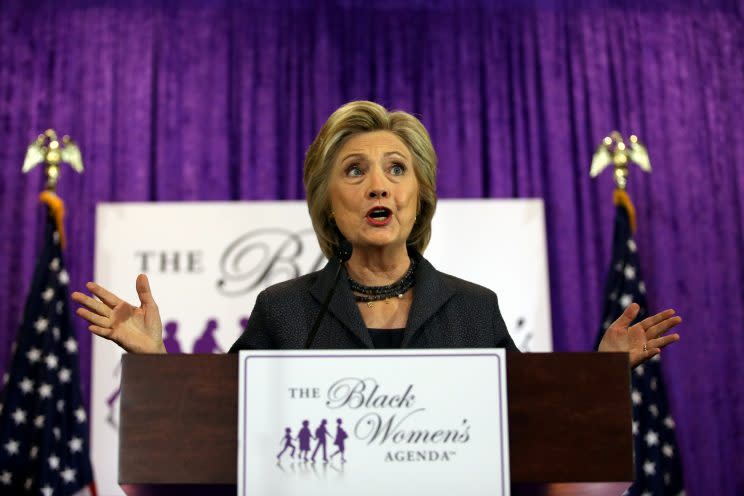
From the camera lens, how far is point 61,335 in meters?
3.92

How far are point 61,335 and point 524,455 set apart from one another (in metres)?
3.02

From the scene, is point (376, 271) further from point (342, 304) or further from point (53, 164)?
point (53, 164)

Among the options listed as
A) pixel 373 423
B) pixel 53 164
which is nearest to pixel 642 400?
pixel 53 164

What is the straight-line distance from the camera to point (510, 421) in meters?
1.36

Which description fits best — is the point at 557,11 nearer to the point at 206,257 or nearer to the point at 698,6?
the point at 698,6

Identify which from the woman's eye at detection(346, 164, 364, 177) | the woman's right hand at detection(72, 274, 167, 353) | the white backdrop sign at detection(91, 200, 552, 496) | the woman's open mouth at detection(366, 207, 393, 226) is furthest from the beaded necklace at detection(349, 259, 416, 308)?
the white backdrop sign at detection(91, 200, 552, 496)

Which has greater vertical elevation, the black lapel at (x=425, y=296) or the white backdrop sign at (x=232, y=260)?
the white backdrop sign at (x=232, y=260)

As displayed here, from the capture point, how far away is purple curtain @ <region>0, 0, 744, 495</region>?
4.61 meters

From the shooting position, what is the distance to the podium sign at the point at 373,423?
1318 millimetres

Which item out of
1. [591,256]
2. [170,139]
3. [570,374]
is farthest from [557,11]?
[570,374]

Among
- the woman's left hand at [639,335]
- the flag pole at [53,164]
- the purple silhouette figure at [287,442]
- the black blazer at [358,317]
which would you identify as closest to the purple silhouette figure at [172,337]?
the flag pole at [53,164]

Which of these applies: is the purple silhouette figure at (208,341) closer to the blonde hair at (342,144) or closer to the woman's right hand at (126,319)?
the blonde hair at (342,144)

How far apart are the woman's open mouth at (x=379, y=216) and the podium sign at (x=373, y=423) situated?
67 cm

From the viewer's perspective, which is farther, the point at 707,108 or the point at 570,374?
the point at 707,108
